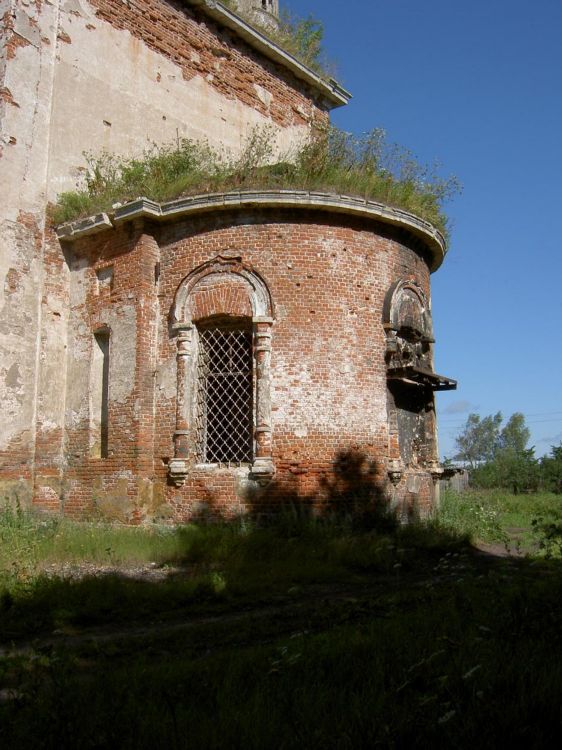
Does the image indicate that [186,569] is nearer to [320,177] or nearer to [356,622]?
[356,622]

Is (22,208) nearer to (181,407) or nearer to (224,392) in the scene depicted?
(181,407)

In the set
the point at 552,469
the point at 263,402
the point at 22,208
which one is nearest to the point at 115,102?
the point at 22,208

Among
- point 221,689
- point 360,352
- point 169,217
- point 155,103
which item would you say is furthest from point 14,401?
point 221,689

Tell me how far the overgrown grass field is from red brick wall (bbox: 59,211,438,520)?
632mm

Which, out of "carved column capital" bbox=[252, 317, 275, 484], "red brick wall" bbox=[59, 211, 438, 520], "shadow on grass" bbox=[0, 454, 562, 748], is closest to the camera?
"shadow on grass" bbox=[0, 454, 562, 748]

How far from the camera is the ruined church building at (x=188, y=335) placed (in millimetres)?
10398

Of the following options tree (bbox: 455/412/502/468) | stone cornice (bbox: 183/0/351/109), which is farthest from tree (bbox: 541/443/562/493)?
tree (bbox: 455/412/502/468)

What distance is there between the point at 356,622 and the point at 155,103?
11.1 meters

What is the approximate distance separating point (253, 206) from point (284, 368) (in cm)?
247

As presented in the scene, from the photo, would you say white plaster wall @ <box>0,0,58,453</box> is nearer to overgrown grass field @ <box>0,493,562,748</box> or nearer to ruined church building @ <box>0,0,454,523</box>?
ruined church building @ <box>0,0,454,523</box>

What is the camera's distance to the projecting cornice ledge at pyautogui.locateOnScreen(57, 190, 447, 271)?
416 inches

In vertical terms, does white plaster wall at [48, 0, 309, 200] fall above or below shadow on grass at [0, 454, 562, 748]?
above

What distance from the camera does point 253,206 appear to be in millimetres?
10711

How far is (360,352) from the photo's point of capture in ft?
35.2
